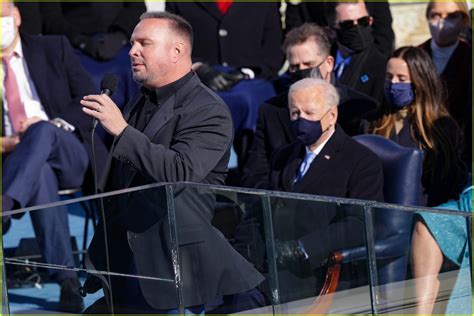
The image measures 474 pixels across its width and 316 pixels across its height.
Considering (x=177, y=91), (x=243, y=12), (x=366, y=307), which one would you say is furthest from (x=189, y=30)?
(x=243, y=12)

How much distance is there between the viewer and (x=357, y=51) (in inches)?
260

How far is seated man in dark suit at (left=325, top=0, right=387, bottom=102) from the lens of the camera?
650cm

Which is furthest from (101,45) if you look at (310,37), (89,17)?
(310,37)

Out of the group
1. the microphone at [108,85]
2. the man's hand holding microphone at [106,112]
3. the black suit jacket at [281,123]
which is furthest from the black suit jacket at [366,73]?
the man's hand holding microphone at [106,112]

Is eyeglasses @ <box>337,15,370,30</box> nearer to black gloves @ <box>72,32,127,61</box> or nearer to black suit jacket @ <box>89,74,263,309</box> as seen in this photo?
black gloves @ <box>72,32,127,61</box>

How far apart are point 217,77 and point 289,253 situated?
301 cm

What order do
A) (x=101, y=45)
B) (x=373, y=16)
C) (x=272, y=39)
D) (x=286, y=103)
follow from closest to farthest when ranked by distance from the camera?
Answer: (x=286, y=103), (x=373, y=16), (x=101, y=45), (x=272, y=39)

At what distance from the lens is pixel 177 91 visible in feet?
13.8

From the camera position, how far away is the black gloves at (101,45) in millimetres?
7371

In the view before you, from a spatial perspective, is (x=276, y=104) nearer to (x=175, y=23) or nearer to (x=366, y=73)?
(x=366, y=73)

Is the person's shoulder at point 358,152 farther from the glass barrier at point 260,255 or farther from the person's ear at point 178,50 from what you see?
Answer: the person's ear at point 178,50

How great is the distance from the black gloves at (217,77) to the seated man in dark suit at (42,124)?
687 mm

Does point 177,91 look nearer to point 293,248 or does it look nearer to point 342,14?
point 293,248

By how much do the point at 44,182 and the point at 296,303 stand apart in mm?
2465
